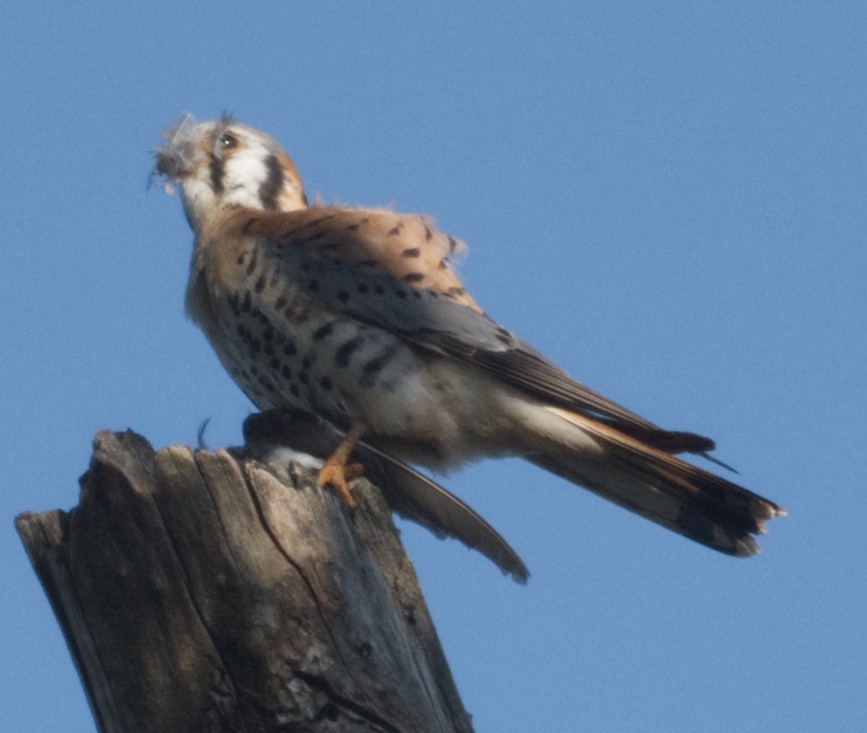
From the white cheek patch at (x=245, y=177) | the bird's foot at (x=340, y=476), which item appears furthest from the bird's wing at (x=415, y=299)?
the bird's foot at (x=340, y=476)

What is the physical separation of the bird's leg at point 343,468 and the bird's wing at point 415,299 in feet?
1.23

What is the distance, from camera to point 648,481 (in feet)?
15.6

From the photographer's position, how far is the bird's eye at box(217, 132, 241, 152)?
5.70 metres

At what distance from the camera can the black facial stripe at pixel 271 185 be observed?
5.56 meters

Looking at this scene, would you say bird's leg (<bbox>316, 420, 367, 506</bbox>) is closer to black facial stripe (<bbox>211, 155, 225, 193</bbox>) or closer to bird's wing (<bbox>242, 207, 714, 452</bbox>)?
bird's wing (<bbox>242, 207, 714, 452</bbox>)

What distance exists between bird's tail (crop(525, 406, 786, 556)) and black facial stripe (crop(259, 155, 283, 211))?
1.39m

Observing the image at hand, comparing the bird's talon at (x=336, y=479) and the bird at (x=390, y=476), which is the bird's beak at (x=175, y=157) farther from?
the bird's talon at (x=336, y=479)

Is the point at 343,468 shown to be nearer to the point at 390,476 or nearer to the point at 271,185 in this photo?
the point at 390,476

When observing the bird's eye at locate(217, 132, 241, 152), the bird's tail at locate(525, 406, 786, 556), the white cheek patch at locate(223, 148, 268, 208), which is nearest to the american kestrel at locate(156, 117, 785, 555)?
the bird's tail at locate(525, 406, 786, 556)

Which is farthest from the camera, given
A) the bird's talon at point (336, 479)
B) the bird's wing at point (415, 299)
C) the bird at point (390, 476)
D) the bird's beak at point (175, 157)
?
the bird's beak at point (175, 157)

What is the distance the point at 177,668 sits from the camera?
120 inches

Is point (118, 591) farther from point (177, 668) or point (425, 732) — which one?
point (425, 732)

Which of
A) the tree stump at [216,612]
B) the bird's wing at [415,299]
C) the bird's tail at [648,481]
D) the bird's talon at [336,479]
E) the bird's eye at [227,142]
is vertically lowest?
the tree stump at [216,612]

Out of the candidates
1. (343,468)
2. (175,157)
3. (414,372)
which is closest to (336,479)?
(343,468)
